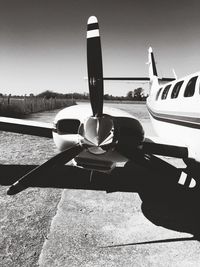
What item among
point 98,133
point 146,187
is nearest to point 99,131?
point 98,133

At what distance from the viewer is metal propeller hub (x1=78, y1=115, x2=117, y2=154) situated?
13.8ft

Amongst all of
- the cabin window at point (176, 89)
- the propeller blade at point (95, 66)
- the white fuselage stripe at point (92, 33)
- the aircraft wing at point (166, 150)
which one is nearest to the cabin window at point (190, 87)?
the cabin window at point (176, 89)

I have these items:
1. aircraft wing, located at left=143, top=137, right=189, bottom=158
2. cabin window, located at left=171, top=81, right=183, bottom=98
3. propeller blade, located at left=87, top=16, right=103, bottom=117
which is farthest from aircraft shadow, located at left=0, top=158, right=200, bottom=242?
cabin window, located at left=171, top=81, right=183, bottom=98

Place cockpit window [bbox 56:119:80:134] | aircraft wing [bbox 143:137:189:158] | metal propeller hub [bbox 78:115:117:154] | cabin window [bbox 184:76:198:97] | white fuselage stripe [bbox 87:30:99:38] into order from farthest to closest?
cabin window [bbox 184:76:198:97], cockpit window [bbox 56:119:80:134], aircraft wing [bbox 143:137:189:158], white fuselage stripe [bbox 87:30:99:38], metal propeller hub [bbox 78:115:117:154]

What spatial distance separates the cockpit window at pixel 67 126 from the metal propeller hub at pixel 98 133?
2.99ft

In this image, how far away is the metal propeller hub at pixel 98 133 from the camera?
4191mm

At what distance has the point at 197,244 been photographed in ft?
12.8

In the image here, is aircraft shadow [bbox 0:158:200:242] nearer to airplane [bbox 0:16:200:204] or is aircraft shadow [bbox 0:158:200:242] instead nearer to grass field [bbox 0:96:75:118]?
airplane [bbox 0:16:200:204]

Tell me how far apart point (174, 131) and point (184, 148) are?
3.66 ft

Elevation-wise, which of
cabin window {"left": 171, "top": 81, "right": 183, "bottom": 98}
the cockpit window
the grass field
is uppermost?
cabin window {"left": 171, "top": 81, "right": 183, "bottom": 98}

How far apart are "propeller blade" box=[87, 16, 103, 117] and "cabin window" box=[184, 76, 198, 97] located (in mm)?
2035

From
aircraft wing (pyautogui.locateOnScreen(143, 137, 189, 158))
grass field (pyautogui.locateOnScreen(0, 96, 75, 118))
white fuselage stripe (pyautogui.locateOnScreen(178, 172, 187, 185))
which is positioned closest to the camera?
aircraft wing (pyautogui.locateOnScreen(143, 137, 189, 158))

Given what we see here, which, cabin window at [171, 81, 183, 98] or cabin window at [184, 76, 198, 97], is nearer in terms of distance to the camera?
cabin window at [184, 76, 198, 97]

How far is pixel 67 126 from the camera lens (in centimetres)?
530
